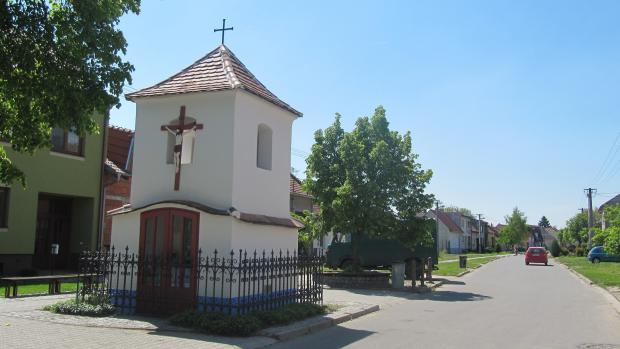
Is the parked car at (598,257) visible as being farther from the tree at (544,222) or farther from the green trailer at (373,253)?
the tree at (544,222)

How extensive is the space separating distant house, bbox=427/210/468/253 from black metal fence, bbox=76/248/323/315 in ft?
235

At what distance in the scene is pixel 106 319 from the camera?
36.1 ft

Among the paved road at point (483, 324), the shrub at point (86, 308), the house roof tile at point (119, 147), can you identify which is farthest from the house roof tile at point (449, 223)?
the shrub at point (86, 308)

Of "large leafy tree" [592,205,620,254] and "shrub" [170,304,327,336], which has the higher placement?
"large leafy tree" [592,205,620,254]

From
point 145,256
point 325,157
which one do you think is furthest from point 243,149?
point 325,157

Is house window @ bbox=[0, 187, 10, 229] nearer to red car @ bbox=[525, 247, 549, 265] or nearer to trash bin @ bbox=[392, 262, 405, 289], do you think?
trash bin @ bbox=[392, 262, 405, 289]

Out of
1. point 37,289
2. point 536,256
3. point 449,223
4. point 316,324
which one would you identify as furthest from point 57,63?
point 449,223

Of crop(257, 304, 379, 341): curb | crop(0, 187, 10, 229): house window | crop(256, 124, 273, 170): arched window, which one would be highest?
crop(256, 124, 273, 170): arched window

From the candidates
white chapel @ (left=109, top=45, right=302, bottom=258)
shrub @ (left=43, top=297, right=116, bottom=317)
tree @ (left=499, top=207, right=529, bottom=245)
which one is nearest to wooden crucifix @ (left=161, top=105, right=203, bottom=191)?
white chapel @ (left=109, top=45, right=302, bottom=258)

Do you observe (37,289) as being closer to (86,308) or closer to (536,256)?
(86,308)

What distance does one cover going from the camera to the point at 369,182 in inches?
843

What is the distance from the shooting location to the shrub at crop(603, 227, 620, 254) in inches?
802

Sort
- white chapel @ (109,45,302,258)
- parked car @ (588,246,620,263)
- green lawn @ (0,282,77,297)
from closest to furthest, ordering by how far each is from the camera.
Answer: white chapel @ (109,45,302,258) < green lawn @ (0,282,77,297) < parked car @ (588,246,620,263)

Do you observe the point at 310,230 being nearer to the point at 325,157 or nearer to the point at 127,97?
the point at 325,157
